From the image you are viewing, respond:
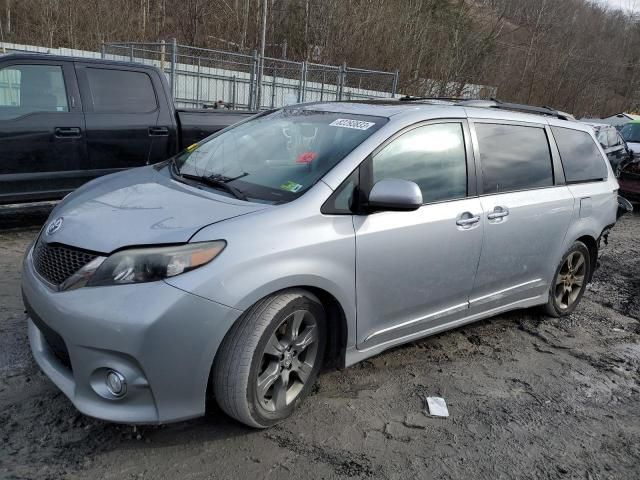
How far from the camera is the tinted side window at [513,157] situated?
379 centimetres

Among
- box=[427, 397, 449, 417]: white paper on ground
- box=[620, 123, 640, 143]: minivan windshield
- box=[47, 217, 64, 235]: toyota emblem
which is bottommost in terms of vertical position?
box=[427, 397, 449, 417]: white paper on ground

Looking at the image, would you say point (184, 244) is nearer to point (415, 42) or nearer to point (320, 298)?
point (320, 298)

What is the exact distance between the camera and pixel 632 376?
3.95m

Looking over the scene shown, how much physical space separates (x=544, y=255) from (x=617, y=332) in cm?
122

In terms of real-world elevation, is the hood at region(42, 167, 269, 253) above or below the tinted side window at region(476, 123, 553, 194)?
below

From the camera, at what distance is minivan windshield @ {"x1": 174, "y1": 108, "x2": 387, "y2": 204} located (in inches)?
120

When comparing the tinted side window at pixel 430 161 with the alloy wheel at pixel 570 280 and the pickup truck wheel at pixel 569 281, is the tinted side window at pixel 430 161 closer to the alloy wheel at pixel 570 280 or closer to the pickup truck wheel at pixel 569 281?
the pickup truck wheel at pixel 569 281

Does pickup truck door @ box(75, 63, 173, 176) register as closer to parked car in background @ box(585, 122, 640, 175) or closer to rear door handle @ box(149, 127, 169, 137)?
rear door handle @ box(149, 127, 169, 137)

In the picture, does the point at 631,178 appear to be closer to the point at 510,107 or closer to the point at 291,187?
the point at 510,107

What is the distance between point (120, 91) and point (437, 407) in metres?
4.93

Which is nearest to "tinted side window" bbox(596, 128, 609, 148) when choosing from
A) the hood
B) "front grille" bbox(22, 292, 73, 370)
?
the hood

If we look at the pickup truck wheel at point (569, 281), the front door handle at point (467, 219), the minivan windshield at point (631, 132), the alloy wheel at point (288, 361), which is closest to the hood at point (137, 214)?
the alloy wheel at point (288, 361)

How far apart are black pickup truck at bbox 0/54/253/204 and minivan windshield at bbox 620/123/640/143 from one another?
465 inches

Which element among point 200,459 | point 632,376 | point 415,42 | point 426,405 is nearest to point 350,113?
point 426,405
